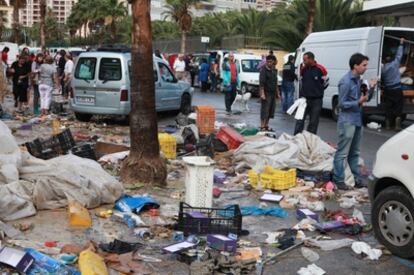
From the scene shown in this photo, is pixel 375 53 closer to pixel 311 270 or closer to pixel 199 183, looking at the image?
pixel 199 183

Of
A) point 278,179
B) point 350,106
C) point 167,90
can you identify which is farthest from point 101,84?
point 350,106

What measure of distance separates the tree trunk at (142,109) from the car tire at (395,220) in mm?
3407

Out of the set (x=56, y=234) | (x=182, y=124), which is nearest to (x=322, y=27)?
(x=182, y=124)

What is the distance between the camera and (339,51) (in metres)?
17.2

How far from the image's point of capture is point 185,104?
18.5 meters

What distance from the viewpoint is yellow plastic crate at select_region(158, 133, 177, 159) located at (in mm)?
10602

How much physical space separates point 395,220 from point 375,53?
33.3 ft

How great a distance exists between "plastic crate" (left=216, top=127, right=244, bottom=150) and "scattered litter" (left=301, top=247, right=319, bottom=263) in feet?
17.3

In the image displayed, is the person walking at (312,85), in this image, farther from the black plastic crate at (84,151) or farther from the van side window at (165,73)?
the van side window at (165,73)

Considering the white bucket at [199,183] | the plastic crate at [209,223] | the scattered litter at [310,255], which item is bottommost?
the scattered litter at [310,255]

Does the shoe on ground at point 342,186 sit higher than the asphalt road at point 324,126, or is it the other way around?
the shoe on ground at point 342,186

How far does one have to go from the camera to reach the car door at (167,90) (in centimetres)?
1667

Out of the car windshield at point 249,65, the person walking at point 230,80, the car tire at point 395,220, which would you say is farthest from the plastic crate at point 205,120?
the car windshield at point 249,65

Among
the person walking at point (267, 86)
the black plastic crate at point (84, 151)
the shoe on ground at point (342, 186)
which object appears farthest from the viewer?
the person walking at point (267, 86)
